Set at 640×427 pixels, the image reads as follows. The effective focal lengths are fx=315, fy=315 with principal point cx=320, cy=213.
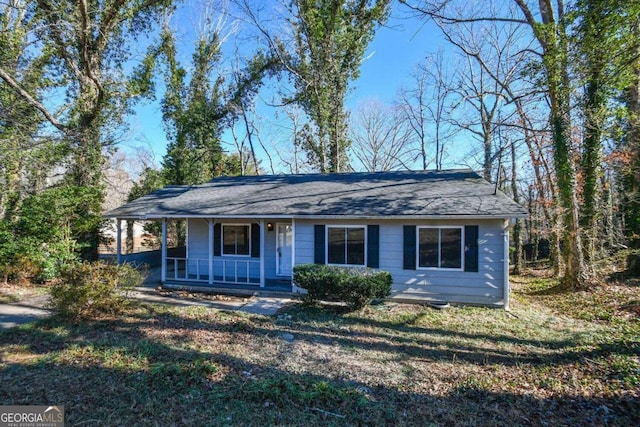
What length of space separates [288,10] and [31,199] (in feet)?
53.2

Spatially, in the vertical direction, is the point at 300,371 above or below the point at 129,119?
below

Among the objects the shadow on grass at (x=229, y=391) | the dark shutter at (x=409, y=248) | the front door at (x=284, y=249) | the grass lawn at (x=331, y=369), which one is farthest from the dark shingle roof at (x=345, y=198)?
the shadow on grass at (x=229, y=391)

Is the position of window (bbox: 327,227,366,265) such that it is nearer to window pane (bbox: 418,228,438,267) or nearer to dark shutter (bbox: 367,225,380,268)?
dark shutter (bbox: 367,225,380,268)

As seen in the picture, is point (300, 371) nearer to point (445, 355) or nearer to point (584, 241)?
point (445, 355)

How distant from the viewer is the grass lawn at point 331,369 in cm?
382

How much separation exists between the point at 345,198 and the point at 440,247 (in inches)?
133

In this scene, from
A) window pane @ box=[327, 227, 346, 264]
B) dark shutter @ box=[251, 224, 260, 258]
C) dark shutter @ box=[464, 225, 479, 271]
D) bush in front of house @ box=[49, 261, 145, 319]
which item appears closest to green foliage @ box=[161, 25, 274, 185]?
dark shutter @ box=[251, 224, 260, 258]

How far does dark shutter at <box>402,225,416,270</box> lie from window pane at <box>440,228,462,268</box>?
747 millimetres

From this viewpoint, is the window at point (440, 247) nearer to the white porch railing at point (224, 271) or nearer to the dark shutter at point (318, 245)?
the dark shutter at point (318, 245)

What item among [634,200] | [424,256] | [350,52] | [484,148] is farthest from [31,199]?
[484,148]

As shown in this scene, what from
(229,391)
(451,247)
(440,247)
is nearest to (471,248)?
(451,247)

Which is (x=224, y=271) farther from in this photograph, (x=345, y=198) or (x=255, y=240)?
(x=345, y=198)

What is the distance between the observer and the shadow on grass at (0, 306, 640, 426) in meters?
3.72

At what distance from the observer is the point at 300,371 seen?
4.84m
